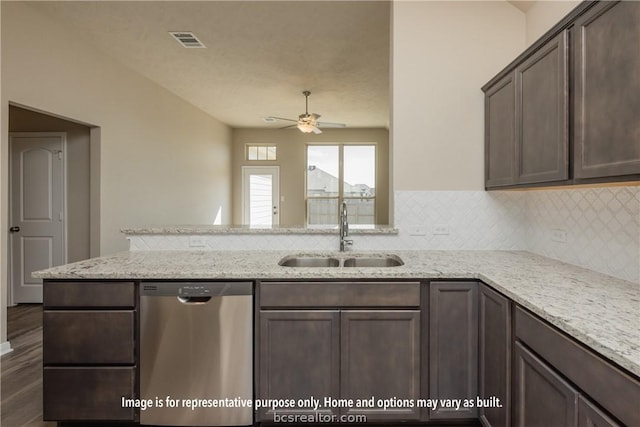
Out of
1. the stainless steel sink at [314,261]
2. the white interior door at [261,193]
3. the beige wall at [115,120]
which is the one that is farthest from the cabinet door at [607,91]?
the white interior door at [261,193]

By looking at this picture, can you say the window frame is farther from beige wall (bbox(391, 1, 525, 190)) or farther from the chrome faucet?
the chrome faucet

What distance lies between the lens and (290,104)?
230 inches

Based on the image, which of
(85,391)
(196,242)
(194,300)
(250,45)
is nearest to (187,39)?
(250,45)

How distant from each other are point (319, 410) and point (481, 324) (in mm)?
979

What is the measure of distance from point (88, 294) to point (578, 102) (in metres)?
2.58

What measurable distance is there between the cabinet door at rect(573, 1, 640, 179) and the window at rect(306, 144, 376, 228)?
6431mm

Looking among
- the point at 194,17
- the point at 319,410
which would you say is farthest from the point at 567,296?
the point at 194,17

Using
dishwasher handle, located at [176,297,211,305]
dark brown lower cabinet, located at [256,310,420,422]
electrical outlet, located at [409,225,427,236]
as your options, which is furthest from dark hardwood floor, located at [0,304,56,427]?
electrical outlet, located at [409,225,427,236]

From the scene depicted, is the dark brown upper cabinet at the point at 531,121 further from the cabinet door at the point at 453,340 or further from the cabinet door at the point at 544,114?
the cabinet door at the point at 453,340

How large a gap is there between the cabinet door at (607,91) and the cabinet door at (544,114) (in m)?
0.08

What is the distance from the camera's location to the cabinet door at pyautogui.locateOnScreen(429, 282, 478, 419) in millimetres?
1784

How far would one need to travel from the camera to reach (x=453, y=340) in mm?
1793

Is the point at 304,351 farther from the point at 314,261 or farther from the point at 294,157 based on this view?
the point at 294,157

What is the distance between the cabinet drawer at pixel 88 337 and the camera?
1769mm
